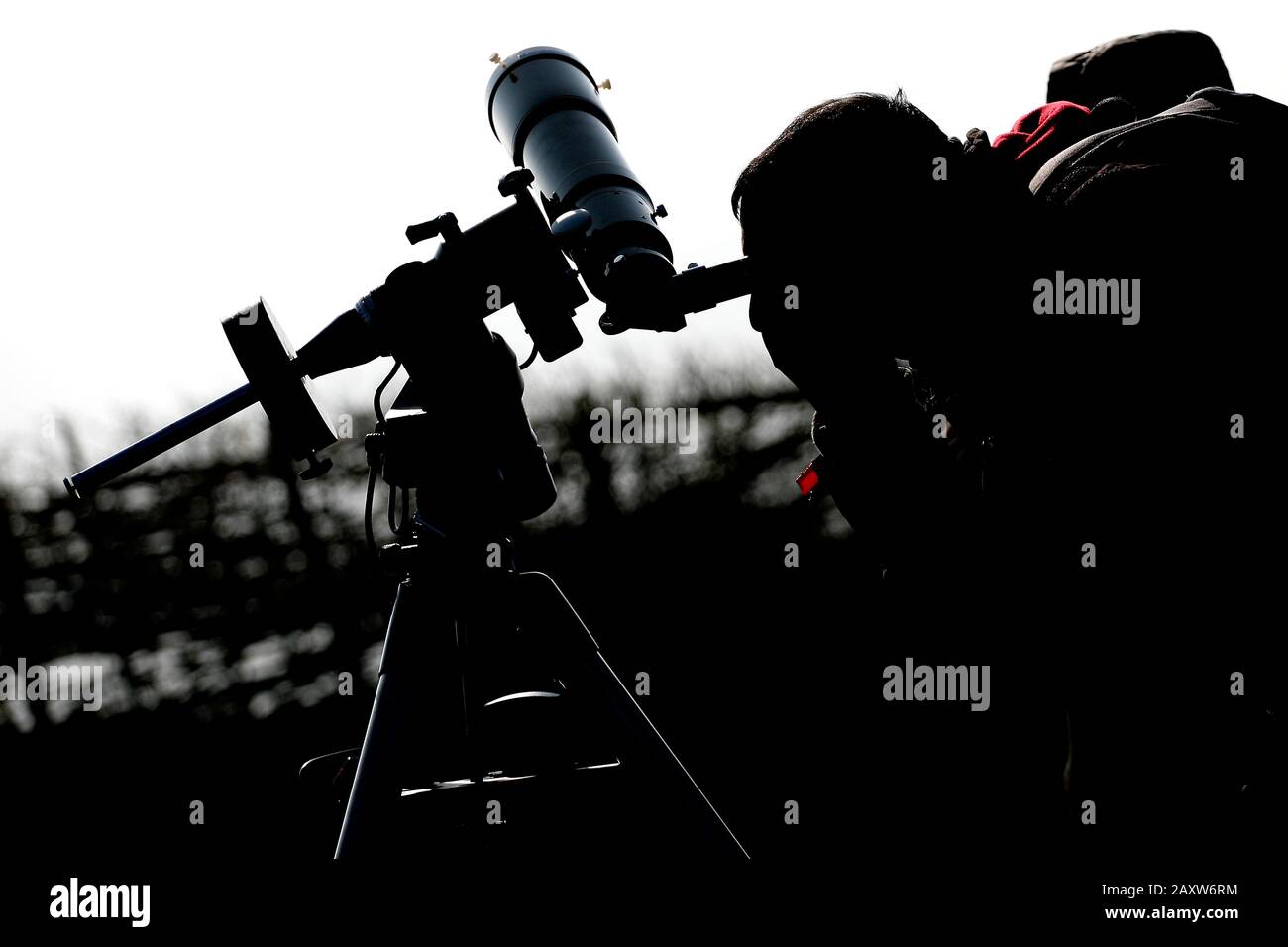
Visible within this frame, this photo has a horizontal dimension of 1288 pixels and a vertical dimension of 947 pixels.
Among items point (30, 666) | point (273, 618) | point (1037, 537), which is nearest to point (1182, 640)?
point (1037, 537)

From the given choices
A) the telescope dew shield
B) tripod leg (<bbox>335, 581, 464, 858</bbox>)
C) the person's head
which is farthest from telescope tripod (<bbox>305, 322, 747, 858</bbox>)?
the person's head

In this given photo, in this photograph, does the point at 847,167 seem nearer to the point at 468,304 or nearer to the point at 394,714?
the point at 468,304

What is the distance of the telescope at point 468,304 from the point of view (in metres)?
1.83

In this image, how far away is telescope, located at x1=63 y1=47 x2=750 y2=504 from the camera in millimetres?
1826

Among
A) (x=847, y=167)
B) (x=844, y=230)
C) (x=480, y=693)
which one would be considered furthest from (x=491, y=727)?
(x=847, y=167)

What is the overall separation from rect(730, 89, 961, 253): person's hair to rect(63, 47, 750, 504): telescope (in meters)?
0.16

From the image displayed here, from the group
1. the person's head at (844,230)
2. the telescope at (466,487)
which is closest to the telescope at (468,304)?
the telescope at (466,487)

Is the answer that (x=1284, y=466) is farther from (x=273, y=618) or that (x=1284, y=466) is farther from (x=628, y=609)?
(x=273, y=618)

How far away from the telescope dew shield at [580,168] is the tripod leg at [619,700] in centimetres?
65

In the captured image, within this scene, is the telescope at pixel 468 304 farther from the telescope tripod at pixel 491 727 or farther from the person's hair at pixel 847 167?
the telescope tripod at pixel 491 727

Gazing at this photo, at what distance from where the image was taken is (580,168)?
2.42 metres

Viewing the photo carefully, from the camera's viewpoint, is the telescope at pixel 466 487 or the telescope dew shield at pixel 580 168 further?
the telescope dew shield at pixel 580 168

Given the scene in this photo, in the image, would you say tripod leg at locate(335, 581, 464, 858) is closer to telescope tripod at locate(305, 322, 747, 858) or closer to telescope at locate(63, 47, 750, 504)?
telescope tripod at locate(305, 322, 747, 858)

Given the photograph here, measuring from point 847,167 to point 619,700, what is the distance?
3.72 feet
